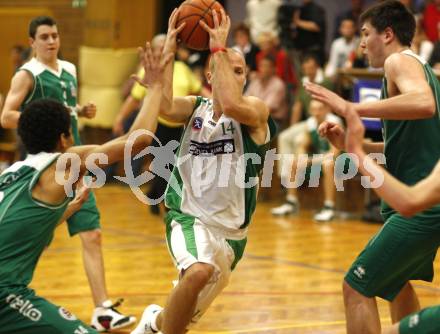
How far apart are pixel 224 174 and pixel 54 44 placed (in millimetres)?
2359

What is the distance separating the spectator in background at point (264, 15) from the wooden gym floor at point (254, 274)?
12.2ft

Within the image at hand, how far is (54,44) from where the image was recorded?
24.5 feet

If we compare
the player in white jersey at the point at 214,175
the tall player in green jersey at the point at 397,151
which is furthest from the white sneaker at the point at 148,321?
the tall player in green jersey at the point at 397,151

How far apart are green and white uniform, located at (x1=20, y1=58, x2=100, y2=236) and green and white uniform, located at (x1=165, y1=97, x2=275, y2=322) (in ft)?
4.51

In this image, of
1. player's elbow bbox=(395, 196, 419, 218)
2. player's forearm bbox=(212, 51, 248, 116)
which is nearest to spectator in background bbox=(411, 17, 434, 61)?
player's forearm bbox=(212, 51, 248, 116)

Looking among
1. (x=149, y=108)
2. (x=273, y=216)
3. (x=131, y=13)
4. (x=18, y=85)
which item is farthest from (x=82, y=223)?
(x=131, y=13)

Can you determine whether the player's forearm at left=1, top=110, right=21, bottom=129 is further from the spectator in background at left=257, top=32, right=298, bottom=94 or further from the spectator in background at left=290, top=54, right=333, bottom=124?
the spectator in background at left=257, top=32, right=298, bottom=94

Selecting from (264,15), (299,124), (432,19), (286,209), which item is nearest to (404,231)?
(286,209)

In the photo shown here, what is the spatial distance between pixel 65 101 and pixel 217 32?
2.17 m

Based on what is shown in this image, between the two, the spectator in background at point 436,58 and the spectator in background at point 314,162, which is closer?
the spectator in background at point 436,58

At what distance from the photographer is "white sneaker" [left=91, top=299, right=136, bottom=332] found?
681 cm

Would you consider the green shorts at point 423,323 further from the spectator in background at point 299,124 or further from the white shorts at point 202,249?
the spectator in background at point 299,124

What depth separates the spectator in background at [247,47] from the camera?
49.2ft

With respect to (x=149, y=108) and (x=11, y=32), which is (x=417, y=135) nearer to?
(x=149, y=108)
